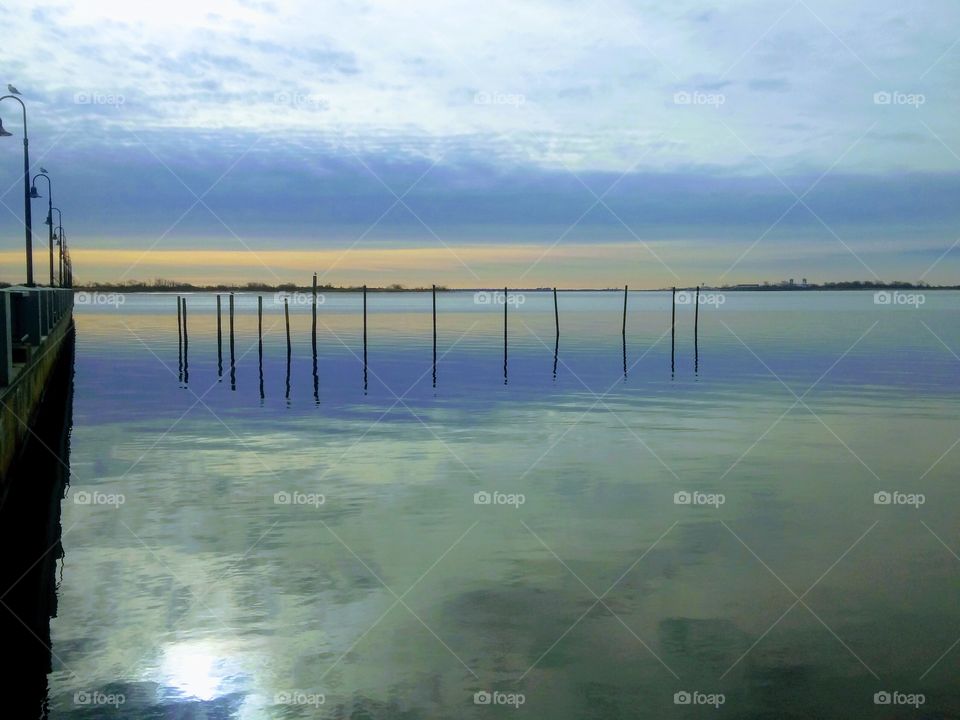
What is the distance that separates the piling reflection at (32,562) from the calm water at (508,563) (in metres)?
0.22

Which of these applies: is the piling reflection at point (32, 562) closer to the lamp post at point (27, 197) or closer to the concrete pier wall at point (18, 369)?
the concrete pier wall at point (18, 369)

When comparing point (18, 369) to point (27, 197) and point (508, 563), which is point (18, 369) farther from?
point (27, 197)

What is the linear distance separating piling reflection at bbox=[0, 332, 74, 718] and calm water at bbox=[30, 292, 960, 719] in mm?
220

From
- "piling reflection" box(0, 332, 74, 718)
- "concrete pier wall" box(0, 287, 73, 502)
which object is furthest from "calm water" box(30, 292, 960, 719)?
"concrete pier wall" box(0, 287, 73, 502)

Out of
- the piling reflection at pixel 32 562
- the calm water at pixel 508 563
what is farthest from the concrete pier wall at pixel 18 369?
the calm water at pixel 508 563

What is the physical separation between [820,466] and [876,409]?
1067 centimetres

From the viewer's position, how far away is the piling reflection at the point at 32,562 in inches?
341

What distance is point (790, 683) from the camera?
345 inches

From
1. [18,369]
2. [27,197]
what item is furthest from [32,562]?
[27,197]

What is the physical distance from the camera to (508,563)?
41.0 ft

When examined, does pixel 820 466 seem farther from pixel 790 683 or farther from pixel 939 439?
pixel 790 683

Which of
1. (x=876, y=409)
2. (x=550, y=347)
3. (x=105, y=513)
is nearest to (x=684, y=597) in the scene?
(x=105, y=513)

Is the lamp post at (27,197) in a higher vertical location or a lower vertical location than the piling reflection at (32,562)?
higher

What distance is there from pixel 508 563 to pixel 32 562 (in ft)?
19.1
